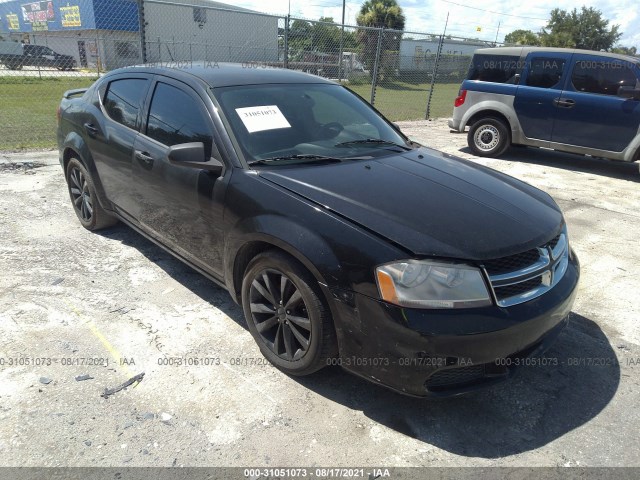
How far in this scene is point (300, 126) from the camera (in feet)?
10.4

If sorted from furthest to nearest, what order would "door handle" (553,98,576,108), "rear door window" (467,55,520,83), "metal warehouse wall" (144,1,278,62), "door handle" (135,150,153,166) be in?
1. "metal warehouse wall" (144,1,278,62)
2. "rear door window" (467,55,520,83)
3. "door handle" (553,98,576,108)
4. "door handle" (135,150,153,166)

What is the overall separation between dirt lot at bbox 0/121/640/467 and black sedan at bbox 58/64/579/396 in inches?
11.6

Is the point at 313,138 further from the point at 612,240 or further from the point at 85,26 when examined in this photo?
the point at 85,26

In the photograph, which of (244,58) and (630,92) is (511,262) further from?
(244,58)

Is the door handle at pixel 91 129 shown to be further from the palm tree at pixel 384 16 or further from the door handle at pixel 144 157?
the palm tree at pixel 384 16

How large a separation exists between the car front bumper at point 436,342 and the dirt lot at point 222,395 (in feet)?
1.08

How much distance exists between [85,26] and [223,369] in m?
39.1

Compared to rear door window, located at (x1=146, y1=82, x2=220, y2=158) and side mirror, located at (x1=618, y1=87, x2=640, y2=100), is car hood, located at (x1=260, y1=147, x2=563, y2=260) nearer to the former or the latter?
rear door window, located at (x1=146, y1=82, x2=220, y2=158)

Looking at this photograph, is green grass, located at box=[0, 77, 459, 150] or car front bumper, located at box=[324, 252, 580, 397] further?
green grass, located at box=[0, 77, 459, 150]

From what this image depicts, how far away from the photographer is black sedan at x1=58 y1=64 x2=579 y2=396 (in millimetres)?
2146

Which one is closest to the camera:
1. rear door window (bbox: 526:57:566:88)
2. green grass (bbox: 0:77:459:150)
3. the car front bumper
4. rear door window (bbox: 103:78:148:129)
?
Result: the car front bumper

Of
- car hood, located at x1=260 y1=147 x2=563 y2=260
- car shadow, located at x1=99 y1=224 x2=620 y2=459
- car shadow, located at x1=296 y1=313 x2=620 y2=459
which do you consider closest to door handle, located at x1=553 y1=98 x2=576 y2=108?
car hood, located at x1=260 y1=147 x2=563 y2=260

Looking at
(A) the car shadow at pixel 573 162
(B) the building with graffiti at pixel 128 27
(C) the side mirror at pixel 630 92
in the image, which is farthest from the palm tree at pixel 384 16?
(C) the side mirror at pixel 630 92

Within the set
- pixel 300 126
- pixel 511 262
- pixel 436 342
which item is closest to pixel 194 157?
pixel 300 126
